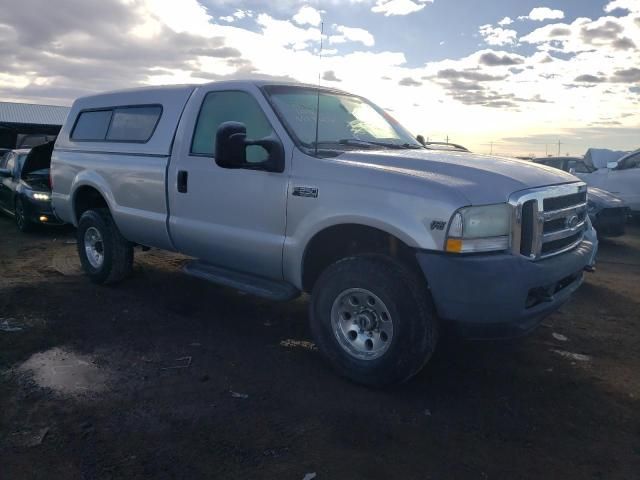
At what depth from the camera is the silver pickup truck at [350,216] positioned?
319cm

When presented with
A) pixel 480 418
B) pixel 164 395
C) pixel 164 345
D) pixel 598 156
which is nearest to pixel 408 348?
pixel 480 418

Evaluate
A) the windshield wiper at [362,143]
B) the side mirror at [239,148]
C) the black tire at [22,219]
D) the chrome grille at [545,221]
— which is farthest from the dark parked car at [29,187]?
the chrome grille at [545,221]

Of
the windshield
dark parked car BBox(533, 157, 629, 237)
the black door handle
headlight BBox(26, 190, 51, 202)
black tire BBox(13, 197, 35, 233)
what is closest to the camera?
the windshield

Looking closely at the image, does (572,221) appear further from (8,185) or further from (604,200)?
(8,185)

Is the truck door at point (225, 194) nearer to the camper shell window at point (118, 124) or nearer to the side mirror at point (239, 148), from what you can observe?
the side mirror at point (239, 148)

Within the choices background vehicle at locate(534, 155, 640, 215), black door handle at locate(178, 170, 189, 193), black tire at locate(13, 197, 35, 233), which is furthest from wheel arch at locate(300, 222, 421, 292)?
background vehicle at locate(534, 155, 640, 215)

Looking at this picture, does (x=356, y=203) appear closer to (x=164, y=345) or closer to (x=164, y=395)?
(x=164, y=395)

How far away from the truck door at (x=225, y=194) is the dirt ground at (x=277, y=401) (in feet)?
2.47

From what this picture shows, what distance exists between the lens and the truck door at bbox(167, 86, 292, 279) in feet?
13.4

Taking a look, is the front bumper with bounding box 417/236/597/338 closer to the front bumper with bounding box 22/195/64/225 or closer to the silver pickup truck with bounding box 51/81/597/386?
the silver pickup truck with bounding box 51/81/597/386

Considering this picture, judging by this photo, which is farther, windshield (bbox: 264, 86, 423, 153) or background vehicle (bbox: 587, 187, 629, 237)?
background vehicle (bbox: 587, 187, 629, 237)

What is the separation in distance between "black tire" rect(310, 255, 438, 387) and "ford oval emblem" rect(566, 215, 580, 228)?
1.18 m

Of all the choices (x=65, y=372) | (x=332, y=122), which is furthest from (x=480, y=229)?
(x=65, y=372)

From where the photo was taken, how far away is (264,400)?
3445 millimetres
